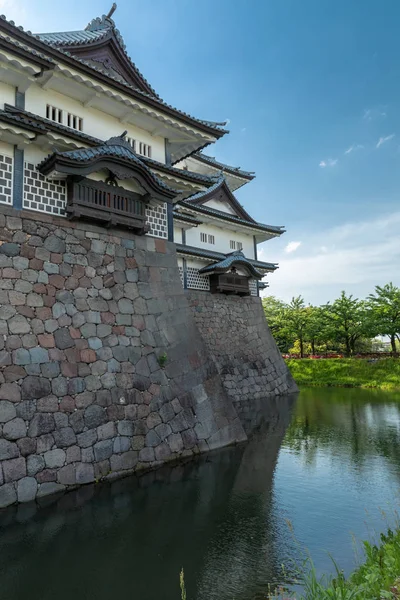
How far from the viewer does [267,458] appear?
771 centimetres

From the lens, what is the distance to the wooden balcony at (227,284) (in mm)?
16203

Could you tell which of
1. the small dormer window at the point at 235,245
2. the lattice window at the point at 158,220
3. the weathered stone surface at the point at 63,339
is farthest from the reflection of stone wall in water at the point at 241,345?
the weathered stone surface at the point at 63,339

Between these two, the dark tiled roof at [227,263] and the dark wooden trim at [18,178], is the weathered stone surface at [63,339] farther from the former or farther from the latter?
the dark tiled roof at [227,263]

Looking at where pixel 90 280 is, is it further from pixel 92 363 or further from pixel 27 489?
pixel 27 489

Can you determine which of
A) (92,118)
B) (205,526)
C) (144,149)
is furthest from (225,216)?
(205,526)

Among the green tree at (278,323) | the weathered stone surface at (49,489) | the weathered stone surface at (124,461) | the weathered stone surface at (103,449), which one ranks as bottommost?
the weathered stone surface at (49,489)

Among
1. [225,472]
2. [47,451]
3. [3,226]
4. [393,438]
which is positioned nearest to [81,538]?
[47,451]

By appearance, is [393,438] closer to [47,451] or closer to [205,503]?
[205,503]

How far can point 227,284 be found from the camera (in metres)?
16.4

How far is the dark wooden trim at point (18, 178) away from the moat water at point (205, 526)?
4908mm

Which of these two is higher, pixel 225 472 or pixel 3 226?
pixel 3 226

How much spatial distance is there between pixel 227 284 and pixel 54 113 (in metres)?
10.3

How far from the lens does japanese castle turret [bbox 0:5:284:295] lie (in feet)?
21.1

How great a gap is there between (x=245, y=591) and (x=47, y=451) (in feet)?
11.7
